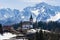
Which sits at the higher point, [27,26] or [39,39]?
[39,39]

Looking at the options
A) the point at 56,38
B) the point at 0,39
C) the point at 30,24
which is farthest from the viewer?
the point at 30,24

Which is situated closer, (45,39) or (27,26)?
(45,39)

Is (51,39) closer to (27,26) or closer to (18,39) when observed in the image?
(18,39)

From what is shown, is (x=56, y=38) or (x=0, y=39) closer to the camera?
(x=0, y=39)

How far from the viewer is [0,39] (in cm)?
3102

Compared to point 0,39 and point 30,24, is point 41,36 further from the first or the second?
point 30,24

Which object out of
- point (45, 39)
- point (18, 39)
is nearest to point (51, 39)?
point (45, 39)

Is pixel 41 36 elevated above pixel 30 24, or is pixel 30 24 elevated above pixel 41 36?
pixel 41 36

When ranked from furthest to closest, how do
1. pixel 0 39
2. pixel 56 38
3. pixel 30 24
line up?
pixel 30 24
pixel 56 38
pixel 0 39

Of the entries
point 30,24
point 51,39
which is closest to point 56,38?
point 51,39

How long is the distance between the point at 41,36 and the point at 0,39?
4.25 m

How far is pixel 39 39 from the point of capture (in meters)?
31.6

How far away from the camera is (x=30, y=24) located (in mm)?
84875

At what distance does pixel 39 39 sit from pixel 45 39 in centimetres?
73
